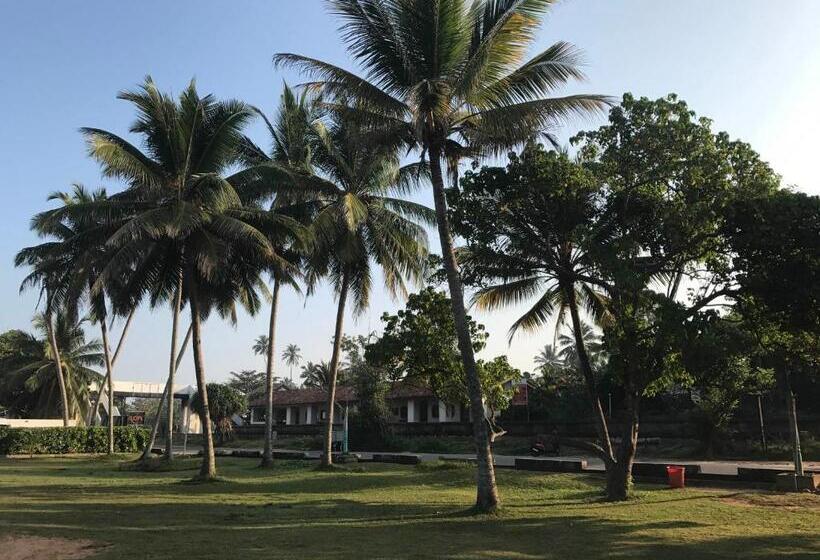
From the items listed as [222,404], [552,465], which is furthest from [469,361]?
[222,404]

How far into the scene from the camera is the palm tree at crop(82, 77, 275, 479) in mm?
18719

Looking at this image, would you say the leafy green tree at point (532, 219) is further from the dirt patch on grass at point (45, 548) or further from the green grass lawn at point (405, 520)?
the dirt patch on grass at point (45, 548)

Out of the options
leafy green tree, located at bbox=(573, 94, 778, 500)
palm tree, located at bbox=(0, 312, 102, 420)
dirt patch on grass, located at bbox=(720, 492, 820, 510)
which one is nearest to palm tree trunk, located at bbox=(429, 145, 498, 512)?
leafy green tree, located at bbox=(573, 94, 778, 500)

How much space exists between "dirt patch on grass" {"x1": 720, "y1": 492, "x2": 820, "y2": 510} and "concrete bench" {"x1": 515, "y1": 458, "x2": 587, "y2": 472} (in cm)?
559

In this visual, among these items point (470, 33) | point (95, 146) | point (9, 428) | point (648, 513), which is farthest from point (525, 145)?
point (9, 428)

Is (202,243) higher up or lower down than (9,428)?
higher up

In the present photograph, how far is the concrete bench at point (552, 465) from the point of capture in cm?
2058

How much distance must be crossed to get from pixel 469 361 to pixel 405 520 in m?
3.25

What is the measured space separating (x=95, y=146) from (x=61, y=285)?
15.5 metres

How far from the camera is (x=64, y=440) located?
36906mm

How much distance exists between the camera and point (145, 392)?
2205 inches

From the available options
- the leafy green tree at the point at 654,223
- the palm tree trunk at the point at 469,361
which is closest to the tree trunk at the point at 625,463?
the leafy green tree at the point at 654,223

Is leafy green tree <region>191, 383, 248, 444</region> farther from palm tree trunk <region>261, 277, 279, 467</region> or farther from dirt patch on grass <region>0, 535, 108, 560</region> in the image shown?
dirt patch on grass <region>0, 535, 108, 560</region>

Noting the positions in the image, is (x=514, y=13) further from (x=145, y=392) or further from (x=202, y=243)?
(x=145, y=392)
